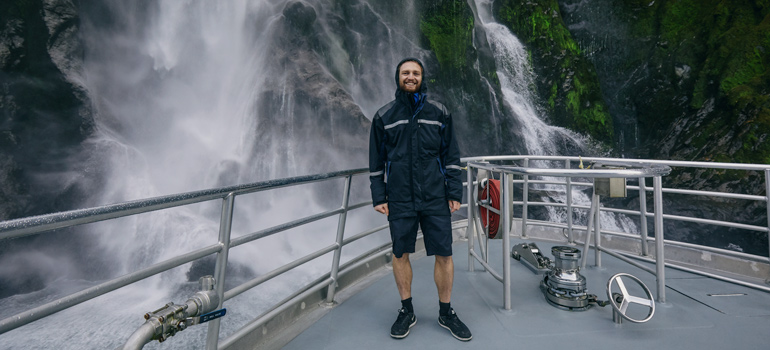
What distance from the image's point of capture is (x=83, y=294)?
3.49 ft

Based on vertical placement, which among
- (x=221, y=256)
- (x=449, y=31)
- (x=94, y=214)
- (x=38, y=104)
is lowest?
(x=221, y=256)

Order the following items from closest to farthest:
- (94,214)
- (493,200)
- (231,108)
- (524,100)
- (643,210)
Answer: (94,214)
(493,200)
(643,210)
(231,108)
(524,100)

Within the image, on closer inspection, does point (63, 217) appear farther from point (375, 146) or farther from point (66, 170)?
point (66, 170)

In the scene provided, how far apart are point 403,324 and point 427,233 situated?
0.56m

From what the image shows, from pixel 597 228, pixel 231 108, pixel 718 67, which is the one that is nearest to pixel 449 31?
pixel 231 108

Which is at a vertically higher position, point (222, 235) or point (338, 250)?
point (222, 235)

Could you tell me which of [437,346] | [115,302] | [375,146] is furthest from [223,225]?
[115,302]

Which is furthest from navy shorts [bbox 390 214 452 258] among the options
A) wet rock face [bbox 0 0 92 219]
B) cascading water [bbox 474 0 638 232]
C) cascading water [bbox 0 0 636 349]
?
cascading water [bbox 474 0 638 232]

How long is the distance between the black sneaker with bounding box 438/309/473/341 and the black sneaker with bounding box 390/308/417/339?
0.59ft

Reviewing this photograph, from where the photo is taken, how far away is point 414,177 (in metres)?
2.11

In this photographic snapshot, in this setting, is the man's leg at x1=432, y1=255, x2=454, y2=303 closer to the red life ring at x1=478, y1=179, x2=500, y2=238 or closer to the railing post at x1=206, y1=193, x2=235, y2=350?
the red life ring at x1=478, y1=179, x2=500, y2=238

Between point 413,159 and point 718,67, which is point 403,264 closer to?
point 413,159

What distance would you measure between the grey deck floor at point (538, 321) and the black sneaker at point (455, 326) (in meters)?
0.03

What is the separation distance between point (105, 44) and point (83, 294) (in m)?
13.7
